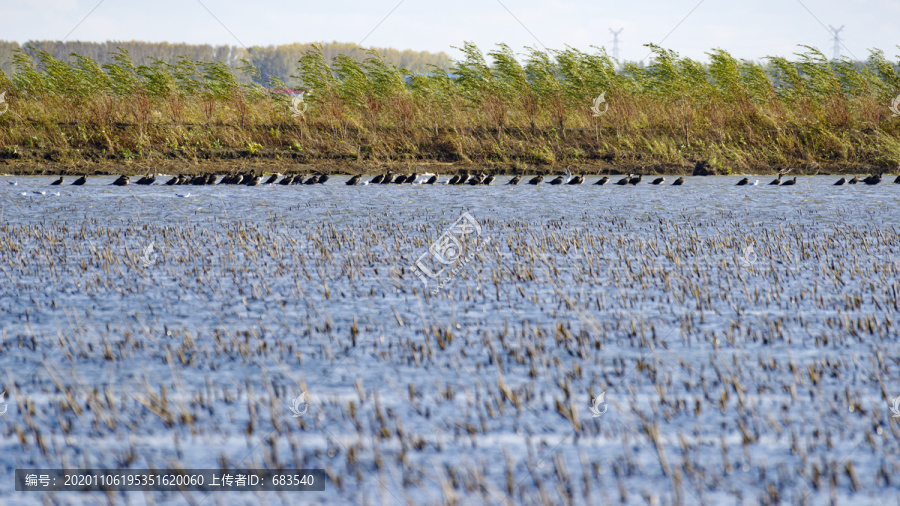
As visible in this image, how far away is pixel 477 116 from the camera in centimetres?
3012

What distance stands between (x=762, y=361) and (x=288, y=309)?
4767 millimetres

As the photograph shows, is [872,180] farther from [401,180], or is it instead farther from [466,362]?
[466,362]

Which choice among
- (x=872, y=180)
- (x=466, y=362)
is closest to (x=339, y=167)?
(x=872, y=180)

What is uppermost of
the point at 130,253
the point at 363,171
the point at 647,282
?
the point at 363,171

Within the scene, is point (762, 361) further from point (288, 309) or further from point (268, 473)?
point (288, 309)

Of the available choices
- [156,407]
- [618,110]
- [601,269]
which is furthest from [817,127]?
[156,407]

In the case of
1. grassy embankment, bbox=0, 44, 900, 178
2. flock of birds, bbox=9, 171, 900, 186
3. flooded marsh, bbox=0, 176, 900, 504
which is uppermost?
grassy embankment, bbox=0, 44, 900, 178

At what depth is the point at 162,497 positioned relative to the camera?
15.4 feet

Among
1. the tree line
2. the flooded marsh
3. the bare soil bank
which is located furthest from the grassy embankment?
the tree line

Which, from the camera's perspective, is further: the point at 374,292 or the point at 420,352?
the point at 374,292

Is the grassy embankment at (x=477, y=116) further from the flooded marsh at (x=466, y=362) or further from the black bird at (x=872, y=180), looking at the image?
the flooded marsh at (x=466, y=362)

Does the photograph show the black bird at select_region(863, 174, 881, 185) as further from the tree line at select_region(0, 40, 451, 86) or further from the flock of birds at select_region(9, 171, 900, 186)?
the tree line at select_region(0, 40, 451, 86)

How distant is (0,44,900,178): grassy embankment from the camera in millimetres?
27688

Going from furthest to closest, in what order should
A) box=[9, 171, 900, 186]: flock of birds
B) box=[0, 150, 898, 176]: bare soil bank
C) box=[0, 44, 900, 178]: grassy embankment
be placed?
box=[0, 44, 900, 178]: grassy embankment, box=[0, 150, 898, 176]: bare soil bank, box=[9, 171, 900, 186]: flock of birds
